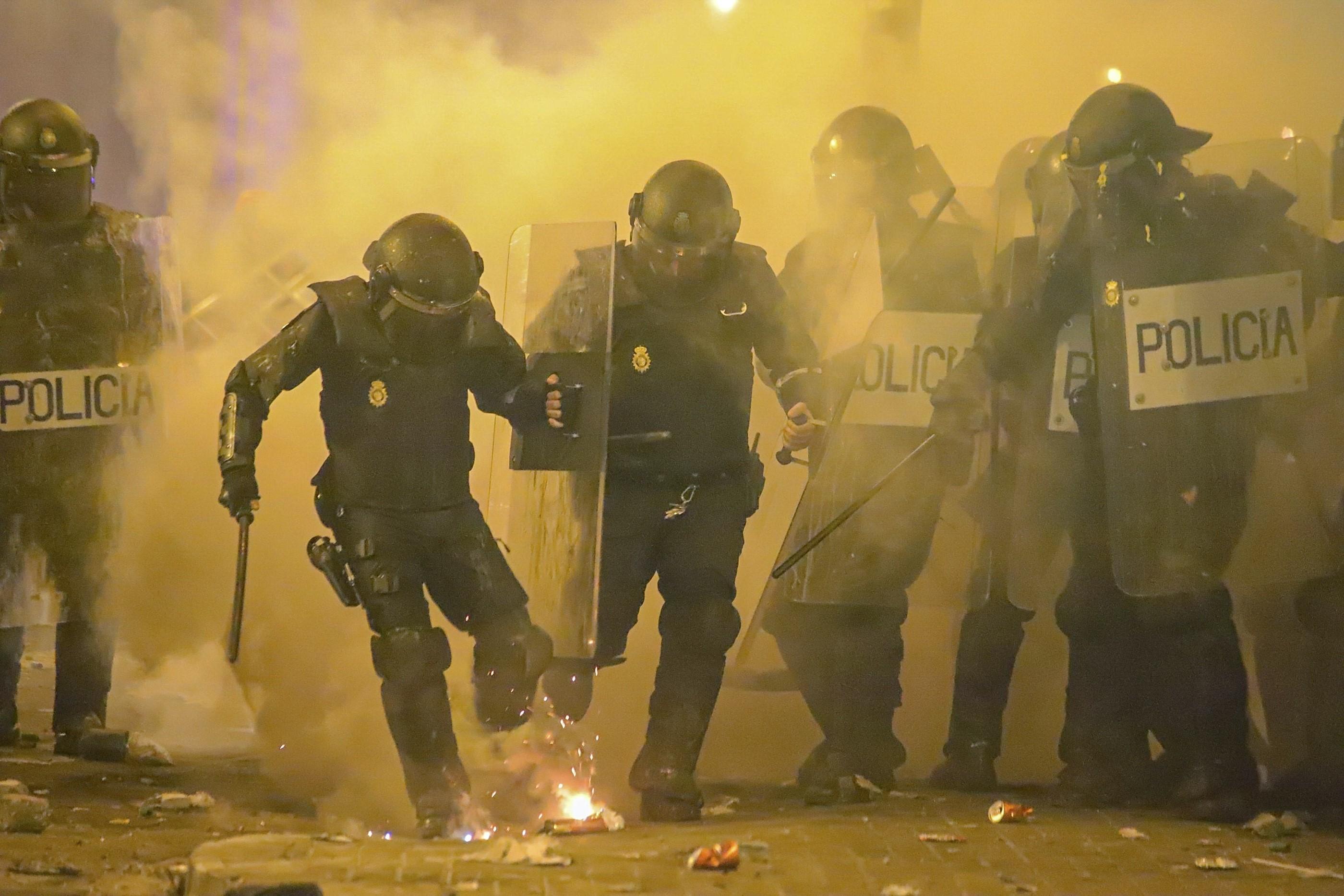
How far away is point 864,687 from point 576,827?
1.32m

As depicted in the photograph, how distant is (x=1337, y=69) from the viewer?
24.3ft

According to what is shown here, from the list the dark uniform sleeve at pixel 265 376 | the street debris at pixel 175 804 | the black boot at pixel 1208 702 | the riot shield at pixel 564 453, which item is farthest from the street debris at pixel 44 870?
the black boot at pixel 1208 702

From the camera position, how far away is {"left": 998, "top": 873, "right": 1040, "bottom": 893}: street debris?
4.57 metres

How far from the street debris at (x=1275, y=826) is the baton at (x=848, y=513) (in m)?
1.65

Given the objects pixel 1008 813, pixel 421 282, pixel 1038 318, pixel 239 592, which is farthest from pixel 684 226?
pixel 1008 813

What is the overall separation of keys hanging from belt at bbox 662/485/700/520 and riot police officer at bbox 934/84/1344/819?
919 millimetres

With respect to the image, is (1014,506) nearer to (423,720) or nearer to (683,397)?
(683,397)

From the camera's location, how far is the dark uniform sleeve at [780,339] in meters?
5.73

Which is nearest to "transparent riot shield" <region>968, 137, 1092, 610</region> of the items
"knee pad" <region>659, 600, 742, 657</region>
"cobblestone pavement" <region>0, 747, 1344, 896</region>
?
"cobblestone pavement" <region>0, 747, 1344, 896</region>

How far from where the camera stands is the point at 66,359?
6164 mm

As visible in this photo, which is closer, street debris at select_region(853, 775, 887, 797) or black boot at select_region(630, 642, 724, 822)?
black boot at select_region(630, 642, 724, 822)

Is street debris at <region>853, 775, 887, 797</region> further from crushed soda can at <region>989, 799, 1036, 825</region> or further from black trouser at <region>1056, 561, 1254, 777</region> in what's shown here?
black trouser at <region>1056, 561, 1254, 777</region>

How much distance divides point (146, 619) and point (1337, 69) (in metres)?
5.79

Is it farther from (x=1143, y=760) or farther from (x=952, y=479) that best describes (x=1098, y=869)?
(x=952, y=479)
